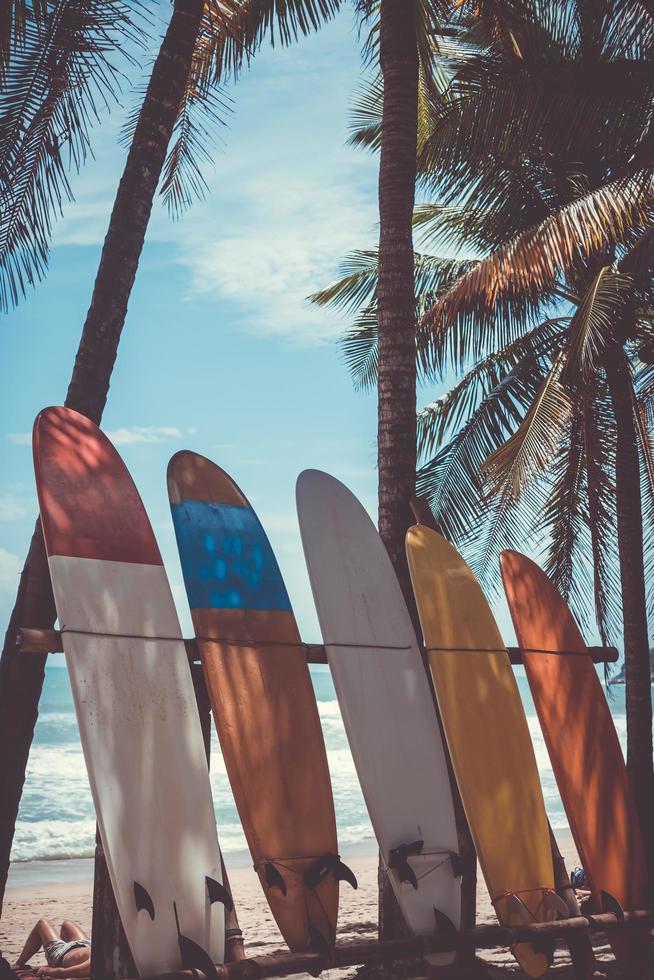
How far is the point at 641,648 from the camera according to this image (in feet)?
27.2

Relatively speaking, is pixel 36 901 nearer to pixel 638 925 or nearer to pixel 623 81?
pixel 638 925

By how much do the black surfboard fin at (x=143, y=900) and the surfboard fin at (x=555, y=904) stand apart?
1.68 meters

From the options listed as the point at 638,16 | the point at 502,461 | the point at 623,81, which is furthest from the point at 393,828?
the point at 638,16

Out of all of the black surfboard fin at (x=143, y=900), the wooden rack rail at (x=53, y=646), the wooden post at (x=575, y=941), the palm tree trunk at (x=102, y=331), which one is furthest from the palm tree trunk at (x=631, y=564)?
the black surfboard fin at (x=143, y=900)

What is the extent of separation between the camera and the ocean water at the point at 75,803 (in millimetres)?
17000

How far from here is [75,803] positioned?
19.8 m

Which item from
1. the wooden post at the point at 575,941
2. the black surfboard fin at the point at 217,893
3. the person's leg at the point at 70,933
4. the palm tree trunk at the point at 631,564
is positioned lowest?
the person's leg at the point at 70,933

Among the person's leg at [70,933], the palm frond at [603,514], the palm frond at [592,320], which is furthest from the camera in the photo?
the palm frond at [603,514]

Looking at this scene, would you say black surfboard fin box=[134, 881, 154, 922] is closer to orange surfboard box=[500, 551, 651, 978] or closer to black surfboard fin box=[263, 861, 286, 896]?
black surfboard fin box=[263, 861, 286, 896]

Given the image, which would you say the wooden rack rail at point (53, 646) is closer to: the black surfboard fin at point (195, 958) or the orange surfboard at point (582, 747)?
the orange surfboard at point (582, 747)

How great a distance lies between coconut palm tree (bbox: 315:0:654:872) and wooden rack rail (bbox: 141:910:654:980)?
6.73 ft

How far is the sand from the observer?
582 centimetres

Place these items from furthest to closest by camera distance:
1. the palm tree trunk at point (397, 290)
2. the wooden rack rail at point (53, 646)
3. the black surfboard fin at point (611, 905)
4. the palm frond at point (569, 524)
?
1. the palm frond at point (569, 524)
2. the palm tree trunk at point (397, 290)
3. the black surfboard fin at point (611, 905)
4. the wooden rack rail at point (53, 646)

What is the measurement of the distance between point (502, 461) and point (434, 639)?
4.38m
